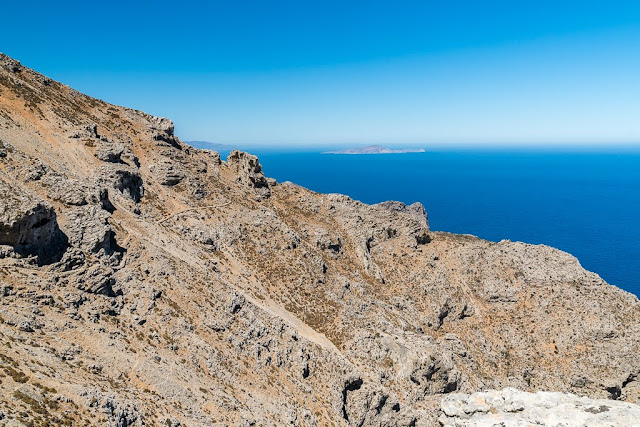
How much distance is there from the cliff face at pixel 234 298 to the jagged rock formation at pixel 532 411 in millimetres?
20699

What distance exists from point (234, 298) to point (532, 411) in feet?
117

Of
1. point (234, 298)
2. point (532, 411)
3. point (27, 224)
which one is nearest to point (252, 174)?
point (234, 298)

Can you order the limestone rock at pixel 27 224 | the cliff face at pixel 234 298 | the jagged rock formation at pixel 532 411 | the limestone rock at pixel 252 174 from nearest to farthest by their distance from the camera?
the jagged rock formation at pixel 532 411, the cliff face at pixel 234 298, the limestone rock at pixel 27 224, the limestone rock at pixel 252 174

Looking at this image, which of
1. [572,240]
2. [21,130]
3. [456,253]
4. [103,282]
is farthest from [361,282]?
[572,240]

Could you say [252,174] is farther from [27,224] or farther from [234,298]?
[27,224]

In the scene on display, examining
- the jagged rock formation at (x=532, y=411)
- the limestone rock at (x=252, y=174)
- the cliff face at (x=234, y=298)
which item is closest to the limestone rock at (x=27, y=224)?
the cliff face at (x=234, y=298)

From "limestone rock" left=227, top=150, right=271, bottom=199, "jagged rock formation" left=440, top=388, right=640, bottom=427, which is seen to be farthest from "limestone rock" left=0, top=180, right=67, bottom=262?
"limestone rock" left=227, top=150, right=271, bottom=199

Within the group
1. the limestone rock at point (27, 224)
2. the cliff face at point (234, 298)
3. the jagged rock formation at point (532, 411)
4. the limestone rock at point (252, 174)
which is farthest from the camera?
the limestone rock at point (252, 174)

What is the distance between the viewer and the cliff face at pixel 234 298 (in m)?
32.0

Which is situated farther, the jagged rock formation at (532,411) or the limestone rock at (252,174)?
the limestone rock at (252,174)

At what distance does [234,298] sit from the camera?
1933 inches

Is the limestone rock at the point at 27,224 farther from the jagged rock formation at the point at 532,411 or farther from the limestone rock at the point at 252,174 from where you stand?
the limestone rock at the point at 252,174

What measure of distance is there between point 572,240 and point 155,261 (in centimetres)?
21578

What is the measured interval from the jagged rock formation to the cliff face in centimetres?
2070
